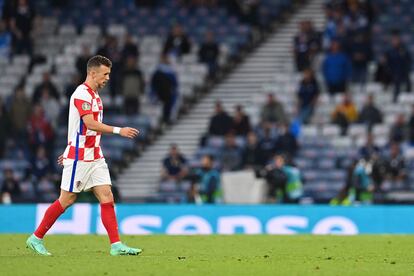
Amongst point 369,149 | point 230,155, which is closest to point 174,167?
point 230,155

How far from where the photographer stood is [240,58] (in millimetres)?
32000

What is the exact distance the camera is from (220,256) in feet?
47.0

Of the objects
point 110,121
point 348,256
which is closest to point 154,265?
point 348,256

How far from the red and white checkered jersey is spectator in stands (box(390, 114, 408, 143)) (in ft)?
45.3

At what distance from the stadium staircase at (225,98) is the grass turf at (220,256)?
947 centimetres

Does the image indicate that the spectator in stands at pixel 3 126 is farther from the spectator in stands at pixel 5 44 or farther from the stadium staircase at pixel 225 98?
the spectator in stands at pixel 5 44

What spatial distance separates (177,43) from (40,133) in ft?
14.8

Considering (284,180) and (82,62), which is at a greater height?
(82,62)

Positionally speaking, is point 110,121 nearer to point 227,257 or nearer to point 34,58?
point 34,58

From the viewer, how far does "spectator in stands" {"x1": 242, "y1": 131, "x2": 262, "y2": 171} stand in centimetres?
2641

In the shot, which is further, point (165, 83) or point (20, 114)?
point (165, 83)

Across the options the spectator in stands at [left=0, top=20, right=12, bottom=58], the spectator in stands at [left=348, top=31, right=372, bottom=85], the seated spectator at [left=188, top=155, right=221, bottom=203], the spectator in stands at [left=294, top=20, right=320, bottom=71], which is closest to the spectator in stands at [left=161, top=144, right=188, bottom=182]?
the seated spectator at [left=188, top=155, right=221, bottom=203]

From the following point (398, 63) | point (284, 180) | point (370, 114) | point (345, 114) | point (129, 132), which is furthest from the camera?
point (398, 63)

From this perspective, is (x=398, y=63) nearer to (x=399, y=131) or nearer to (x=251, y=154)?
(x=399, y=131)
